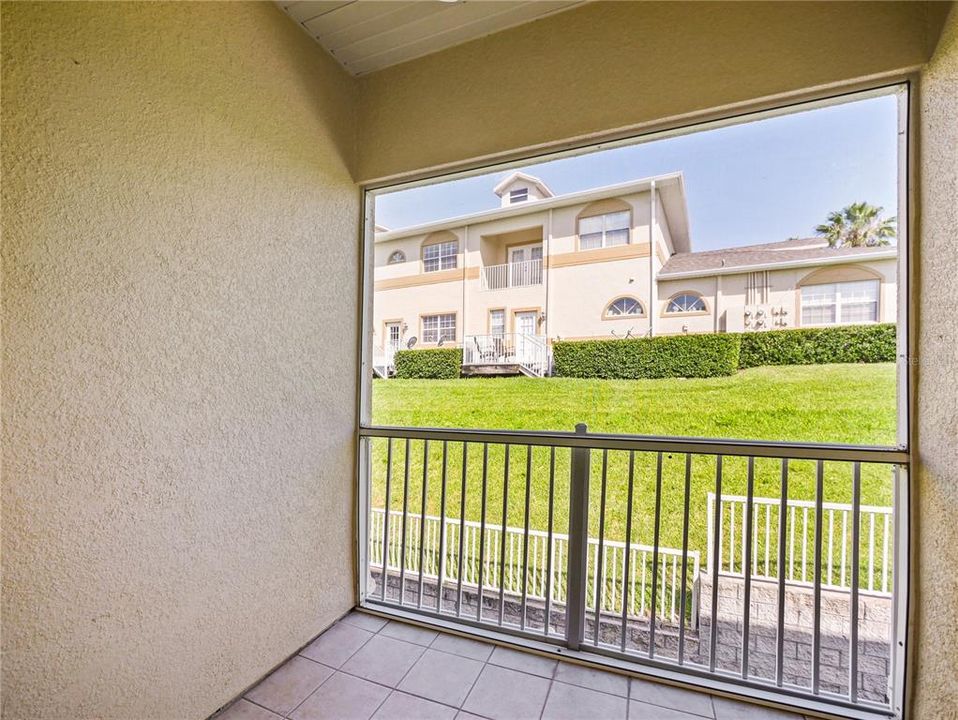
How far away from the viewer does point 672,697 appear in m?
1.58

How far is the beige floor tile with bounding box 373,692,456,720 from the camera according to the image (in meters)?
1.49

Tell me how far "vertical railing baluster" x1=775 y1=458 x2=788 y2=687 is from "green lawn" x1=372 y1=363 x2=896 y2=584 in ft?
0.24

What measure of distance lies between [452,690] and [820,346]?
1954mm

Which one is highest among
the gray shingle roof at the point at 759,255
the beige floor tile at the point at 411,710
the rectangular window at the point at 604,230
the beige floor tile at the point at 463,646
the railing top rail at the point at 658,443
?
the rectangular window at the point at 604,230

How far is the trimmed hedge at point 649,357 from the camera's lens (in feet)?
5.58

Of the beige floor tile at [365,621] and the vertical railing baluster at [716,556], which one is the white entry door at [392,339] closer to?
the beige floor tile at [365,621]

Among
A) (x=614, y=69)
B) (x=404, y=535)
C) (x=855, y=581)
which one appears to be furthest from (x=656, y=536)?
(x=614, y=69)

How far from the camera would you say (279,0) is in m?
1.71

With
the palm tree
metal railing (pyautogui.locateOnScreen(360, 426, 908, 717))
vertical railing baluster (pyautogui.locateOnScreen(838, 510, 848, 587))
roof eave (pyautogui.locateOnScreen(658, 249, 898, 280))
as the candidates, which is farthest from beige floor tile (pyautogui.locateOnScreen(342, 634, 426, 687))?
the palm tree

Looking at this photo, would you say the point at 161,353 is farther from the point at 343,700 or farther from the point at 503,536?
the point at 503,536

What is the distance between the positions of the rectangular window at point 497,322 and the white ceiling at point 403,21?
1.28 m

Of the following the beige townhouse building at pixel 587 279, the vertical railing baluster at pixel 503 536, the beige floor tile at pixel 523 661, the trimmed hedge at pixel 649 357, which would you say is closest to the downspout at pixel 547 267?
the beige townhouse building at pixel 587 279

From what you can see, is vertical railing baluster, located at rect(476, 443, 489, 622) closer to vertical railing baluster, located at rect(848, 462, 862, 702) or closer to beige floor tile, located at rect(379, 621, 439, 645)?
beige floor tile, located at rect(379, 621, 439, 645)

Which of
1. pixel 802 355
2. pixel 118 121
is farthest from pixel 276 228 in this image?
pixel 802 355
